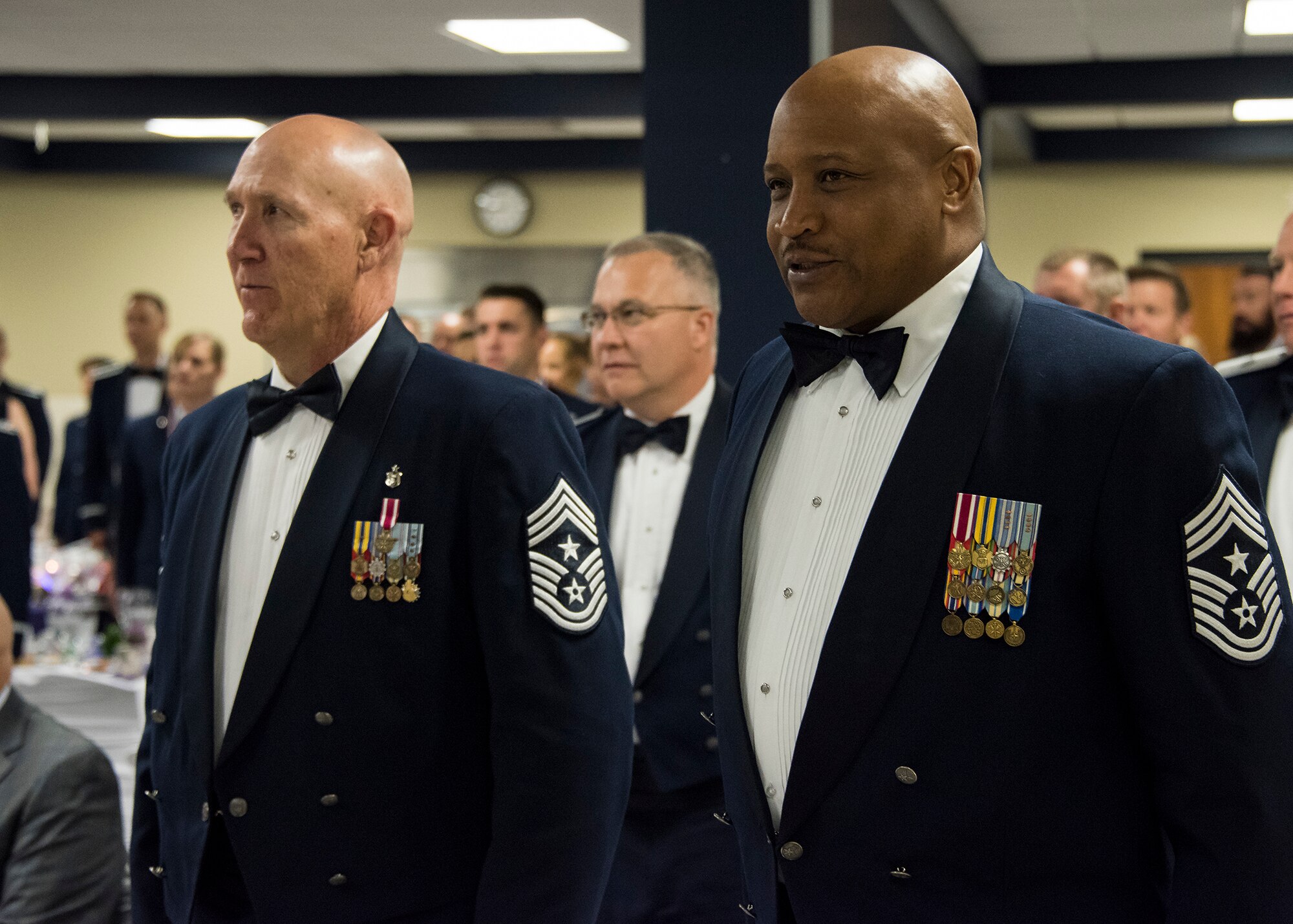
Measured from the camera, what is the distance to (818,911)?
4.52ft

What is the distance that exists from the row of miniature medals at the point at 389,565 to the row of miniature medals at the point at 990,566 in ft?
2.27

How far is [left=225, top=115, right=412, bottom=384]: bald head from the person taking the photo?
178 centimetres

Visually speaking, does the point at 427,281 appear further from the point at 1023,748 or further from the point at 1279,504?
the point at 1023,748

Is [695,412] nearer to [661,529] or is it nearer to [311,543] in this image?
[661,529]

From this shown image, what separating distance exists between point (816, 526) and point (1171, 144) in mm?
9740

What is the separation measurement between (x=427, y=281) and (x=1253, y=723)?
396 inches

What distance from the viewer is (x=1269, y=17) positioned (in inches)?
277

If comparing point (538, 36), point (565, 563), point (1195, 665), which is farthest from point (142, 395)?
point (1195, 665)

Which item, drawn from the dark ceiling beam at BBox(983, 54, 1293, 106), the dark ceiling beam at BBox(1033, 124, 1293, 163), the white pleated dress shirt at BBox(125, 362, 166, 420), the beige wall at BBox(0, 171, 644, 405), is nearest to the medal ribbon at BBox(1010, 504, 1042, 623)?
the white pleated dress shirt at BBox(125, 362, 166, 420)

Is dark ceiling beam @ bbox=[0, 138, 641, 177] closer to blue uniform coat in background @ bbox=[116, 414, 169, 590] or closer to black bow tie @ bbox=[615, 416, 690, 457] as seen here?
blue uniform coat in background @ bbox=[116, 414, 169, 590]

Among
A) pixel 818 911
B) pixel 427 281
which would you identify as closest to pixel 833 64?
pixel 818 911

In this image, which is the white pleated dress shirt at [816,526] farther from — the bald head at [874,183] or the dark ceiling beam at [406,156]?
the dark ceiling beam at [406,156]

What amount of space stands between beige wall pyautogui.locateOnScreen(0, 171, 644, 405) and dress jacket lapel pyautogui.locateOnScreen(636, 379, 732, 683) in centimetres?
854

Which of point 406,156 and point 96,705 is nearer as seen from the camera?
point 96,705
